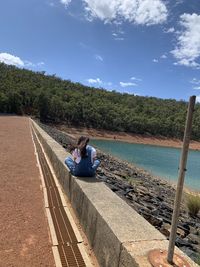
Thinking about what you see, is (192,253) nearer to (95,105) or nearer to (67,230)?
(67,230)

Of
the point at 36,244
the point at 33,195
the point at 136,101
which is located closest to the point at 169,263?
the point at 36,244

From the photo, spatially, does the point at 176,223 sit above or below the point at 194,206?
above

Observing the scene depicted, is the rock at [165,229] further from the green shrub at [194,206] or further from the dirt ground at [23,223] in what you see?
the green shrub at [194,206]

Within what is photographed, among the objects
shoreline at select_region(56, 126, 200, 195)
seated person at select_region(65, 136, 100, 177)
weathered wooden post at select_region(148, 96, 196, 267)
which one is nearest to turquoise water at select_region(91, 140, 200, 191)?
seated person at select_region(65, 136, 100, 177)

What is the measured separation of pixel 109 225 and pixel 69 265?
2.23 ft

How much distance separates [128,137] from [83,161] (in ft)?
223

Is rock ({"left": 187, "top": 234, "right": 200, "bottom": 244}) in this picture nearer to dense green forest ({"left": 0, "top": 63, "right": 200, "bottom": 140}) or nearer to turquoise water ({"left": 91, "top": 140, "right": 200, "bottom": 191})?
turquoise water ({"left": 91, "top": 140, "right": 200, "bottom": 191})

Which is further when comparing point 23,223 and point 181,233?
point 181,233

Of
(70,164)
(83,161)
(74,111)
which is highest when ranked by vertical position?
(74,111)

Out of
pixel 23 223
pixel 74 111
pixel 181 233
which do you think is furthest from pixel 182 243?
pixel 74 111

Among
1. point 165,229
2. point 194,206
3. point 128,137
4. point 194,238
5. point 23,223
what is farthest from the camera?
point 128,137

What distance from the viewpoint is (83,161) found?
19.0 feet

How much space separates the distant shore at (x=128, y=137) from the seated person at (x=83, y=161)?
192 ft

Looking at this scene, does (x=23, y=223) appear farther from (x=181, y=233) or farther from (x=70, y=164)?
(x=181, y=233)
